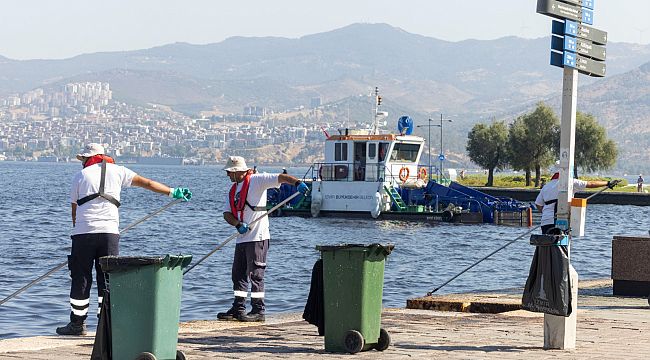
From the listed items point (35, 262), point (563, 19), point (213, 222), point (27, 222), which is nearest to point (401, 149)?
point (213, 222)

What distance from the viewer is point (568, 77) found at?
37.5 ft

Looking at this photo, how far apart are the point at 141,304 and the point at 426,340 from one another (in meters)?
3.42

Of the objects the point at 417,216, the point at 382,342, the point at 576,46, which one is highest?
the point at 576,46

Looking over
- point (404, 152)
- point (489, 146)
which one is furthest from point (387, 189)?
point (489, 146)

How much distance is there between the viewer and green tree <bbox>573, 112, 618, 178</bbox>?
323ft

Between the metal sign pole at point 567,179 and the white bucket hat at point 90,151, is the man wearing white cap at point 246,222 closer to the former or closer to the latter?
the white bucket hat at point 90,151

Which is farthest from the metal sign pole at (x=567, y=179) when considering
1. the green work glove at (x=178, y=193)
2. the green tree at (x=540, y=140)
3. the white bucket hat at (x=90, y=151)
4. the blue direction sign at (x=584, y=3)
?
the green tree at (x=540, y=140)

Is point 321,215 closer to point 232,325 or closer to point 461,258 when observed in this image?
point 461,258

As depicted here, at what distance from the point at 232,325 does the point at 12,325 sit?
18.8 feet

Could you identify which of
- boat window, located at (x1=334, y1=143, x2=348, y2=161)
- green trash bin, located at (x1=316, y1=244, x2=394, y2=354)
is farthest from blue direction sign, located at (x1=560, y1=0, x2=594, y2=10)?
boat window, located at (x1=334, y1=143, x2=348, y2=161)

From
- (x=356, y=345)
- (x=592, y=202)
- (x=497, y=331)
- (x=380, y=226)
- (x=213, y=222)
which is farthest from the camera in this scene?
(x=592, y=202)

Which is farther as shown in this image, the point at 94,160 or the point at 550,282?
the point at 94,160

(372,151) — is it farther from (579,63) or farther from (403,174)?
(579,63)

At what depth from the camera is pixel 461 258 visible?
122 feet
